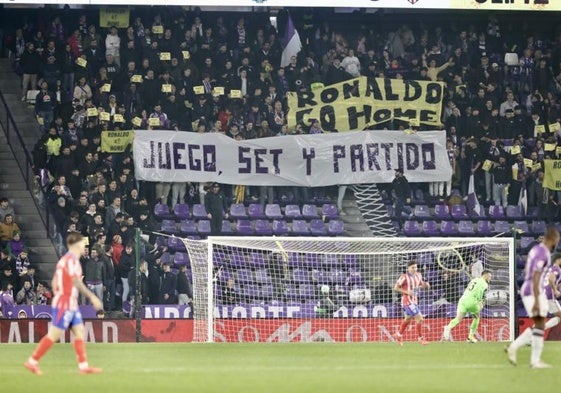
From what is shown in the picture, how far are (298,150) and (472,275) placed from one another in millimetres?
6388

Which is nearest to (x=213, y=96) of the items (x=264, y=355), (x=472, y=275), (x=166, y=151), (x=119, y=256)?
(x=166, y=151)

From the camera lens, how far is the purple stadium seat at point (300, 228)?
112 feet

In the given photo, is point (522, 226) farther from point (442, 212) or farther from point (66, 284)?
point (66, 284)

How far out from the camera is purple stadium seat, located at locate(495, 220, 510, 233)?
114 feet

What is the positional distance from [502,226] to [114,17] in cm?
1130

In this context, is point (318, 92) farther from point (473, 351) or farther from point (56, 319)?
point (56, 319)

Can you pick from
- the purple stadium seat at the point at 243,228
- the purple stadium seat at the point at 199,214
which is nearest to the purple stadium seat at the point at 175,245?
the purple stadium seat at the point at 199,214

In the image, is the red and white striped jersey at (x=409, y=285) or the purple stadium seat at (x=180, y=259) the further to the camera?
the purple stadium seat at (x=180, y=259)

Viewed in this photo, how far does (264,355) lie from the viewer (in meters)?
23.0

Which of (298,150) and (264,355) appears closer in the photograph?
(264,355)

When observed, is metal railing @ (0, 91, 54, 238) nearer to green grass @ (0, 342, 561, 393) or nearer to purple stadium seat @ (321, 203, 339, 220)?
purple stadium seat @ (321, 203, 339, 220)

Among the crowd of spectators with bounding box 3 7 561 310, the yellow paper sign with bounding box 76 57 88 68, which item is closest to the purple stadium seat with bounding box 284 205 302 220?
the crowd of spectators with bounding box 3 7 561 310

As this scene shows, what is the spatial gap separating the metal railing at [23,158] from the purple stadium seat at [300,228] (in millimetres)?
5857

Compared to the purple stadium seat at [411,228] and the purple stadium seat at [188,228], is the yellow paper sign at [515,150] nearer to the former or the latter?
the purple stadium seat at [411,228]
